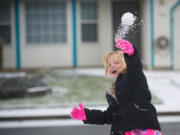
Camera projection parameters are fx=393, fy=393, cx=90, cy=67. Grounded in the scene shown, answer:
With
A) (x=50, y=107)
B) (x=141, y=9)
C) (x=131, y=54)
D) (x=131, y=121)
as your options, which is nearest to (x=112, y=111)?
(x=131, y=121)

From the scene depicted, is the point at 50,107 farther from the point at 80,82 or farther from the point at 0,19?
the point at 0,19

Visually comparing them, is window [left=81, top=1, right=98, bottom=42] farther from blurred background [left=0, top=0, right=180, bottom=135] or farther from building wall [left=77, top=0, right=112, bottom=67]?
building wall [left=77, top=0, right=112, bottom=67]

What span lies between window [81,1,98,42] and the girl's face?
532 inches

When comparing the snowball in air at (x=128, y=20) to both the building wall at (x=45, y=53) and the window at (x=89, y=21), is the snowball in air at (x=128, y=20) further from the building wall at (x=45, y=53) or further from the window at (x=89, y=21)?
the window at (x=89, y=21)

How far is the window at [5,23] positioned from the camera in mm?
16781

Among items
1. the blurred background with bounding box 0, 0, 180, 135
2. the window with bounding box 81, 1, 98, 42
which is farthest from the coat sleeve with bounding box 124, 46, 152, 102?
the window with bounding box 81, 1, 98, 42

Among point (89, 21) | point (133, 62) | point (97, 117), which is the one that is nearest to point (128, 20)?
point (133, 62)

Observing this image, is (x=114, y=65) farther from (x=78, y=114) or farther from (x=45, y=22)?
(x=45, y=22)

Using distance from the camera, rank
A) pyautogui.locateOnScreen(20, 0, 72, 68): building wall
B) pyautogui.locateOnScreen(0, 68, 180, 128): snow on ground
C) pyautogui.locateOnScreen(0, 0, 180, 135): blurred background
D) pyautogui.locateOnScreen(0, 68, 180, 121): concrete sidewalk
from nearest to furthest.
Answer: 1. pyautogui.locateOnScreen(0, 68, 180, 128): snow on ground
2. pyautogui.locateOnScreen(0, 68, 180, 121): concrete sidewalk
3. pyautogui.locateOnScreen(0, 0, 180, 135): blurred background
4. pyautogui.locateOnScreen(20, 0, 72, 68): building wall

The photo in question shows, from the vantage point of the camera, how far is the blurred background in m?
10.3

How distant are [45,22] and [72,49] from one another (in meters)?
1.67

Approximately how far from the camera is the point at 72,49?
55.0 feet

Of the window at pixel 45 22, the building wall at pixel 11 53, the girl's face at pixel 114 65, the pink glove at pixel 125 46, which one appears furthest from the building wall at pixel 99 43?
the pink glove at pixel 125 46

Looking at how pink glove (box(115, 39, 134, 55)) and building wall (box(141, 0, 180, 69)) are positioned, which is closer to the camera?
pink glove (box(115, 39, 134, 55))
